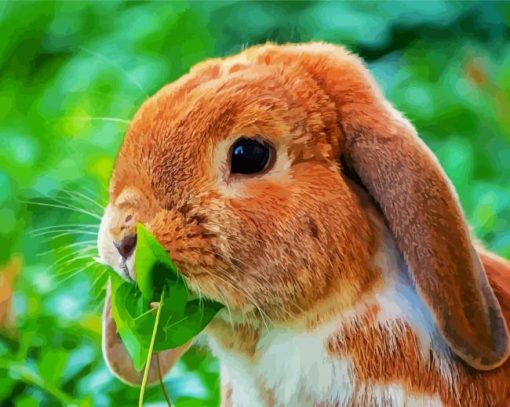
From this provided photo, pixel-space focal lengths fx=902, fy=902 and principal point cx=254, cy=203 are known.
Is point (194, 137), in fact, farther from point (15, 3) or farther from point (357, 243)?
point (15, 3)

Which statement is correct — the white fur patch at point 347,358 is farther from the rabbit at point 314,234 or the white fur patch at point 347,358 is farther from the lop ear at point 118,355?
the lop ear at point 118,355

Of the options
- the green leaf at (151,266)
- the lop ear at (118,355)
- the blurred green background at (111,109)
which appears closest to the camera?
the green leaf at (151,266)

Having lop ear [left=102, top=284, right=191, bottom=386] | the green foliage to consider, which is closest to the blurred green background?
lop ear [left=102, top=284, right=191, bottom=386]

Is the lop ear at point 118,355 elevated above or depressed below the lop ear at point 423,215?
below

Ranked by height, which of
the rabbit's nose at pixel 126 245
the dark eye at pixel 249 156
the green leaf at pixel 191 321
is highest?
the dark eye at pixel 249 156

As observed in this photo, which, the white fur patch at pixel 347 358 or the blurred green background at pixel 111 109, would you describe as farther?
the blurred green background at pixel 111 109

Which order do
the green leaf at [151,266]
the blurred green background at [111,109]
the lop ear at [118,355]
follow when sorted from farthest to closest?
1. the blurred green background at [111,109]
2. the lop ear at [118,355]
3. the green leaf at [151,266]

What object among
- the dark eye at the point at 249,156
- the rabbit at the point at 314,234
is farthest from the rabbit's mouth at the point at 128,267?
the dark eye at the point at 249,156

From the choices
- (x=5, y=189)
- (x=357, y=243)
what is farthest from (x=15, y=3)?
(x=357, y=243)
